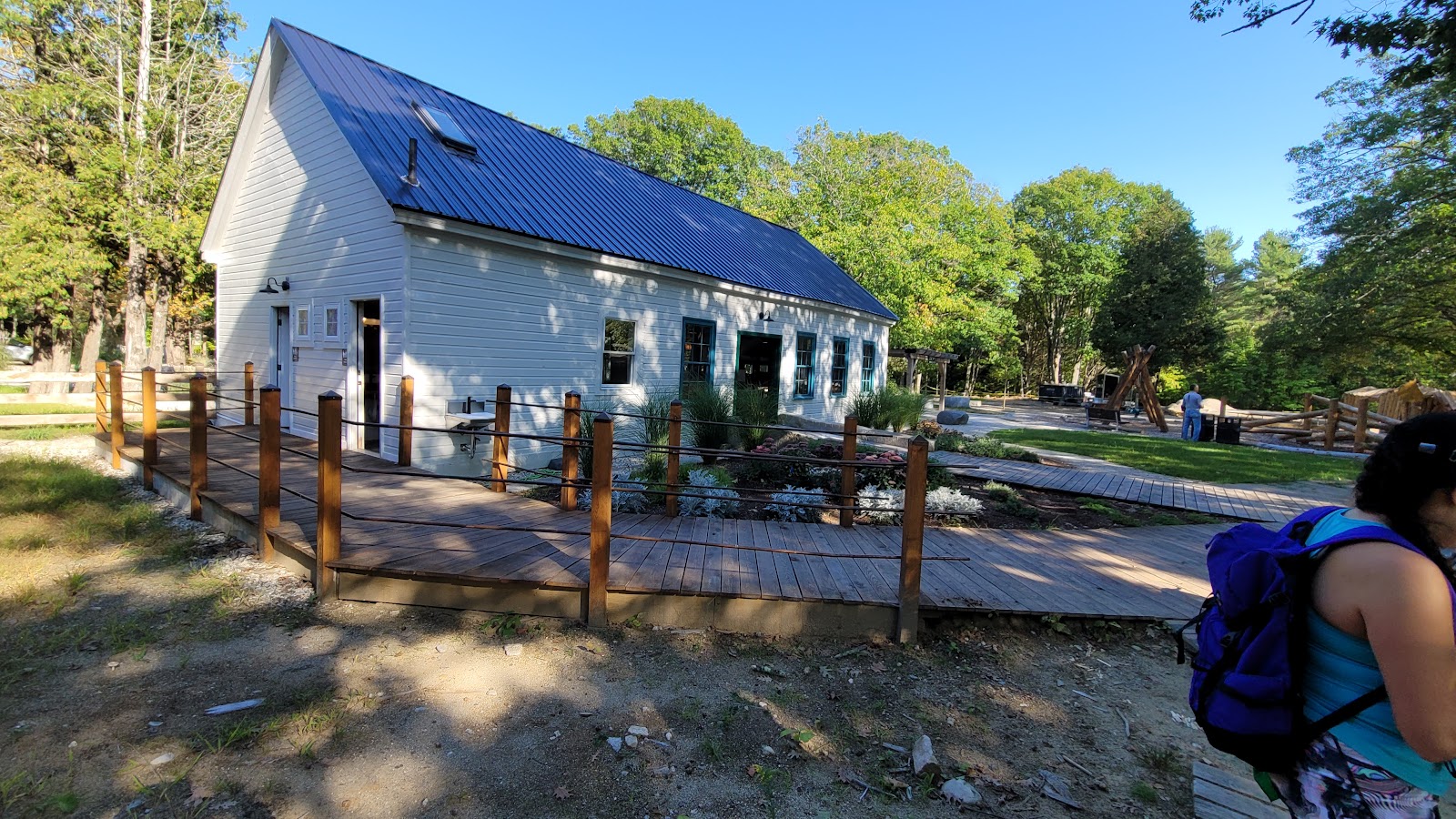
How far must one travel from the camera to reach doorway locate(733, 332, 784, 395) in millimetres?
13562

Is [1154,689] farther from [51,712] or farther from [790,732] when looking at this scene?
[51,712]

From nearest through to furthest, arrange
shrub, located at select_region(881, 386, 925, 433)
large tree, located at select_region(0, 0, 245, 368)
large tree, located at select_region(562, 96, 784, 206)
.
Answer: shrub, located at select_region(881, 386, 925, 433) → large tree, located at select_region(0, 0, 245, 368) → large tree, located at select_region(562, 96, 784, 206)

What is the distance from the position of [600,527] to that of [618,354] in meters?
6.93

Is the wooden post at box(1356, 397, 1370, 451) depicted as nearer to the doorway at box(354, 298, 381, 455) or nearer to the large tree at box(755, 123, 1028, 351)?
the large tree at box(755, 123, 1028, 351)

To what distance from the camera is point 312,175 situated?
927 cm

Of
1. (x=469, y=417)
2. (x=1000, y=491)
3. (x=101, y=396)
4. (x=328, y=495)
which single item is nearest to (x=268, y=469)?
(x=328, y=495)

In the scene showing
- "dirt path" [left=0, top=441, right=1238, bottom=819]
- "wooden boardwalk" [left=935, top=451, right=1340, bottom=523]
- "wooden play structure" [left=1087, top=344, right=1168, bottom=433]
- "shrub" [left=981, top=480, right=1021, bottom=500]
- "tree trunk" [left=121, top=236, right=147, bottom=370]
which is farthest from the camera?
"wooden play structure" [left=1087, top=344, right=1168, bottom=433]

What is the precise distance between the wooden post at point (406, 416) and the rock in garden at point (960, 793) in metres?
6.78

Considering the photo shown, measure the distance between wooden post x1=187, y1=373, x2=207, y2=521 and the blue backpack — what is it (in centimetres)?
694

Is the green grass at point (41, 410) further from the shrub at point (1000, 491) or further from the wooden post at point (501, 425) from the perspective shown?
the shrub at point (1000, 491)

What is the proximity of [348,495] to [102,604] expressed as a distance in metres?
2.04

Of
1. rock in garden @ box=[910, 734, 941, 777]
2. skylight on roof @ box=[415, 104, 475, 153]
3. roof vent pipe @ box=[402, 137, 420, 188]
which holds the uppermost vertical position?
skylight on roof @ box=[415, 104, 475, 153]

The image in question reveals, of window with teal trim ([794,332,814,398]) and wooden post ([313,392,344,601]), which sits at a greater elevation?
window with teal trim ([794,332,814,398])

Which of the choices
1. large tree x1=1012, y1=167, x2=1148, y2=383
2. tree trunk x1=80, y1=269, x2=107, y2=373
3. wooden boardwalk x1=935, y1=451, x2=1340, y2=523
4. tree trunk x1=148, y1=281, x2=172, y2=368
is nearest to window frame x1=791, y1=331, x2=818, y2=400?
wooden boardwalk x1=935, y1=451, x2=1340, y2=523
